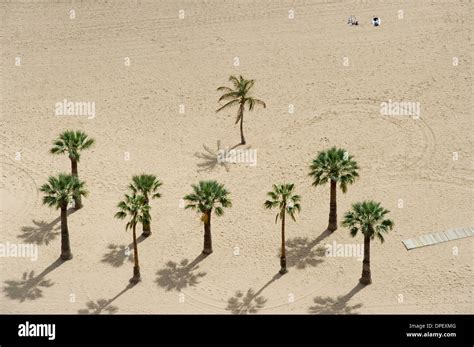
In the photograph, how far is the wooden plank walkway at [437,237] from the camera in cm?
8662

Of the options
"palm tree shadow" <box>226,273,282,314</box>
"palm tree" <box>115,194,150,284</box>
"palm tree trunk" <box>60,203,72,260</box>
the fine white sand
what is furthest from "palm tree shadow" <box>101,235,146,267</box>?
"palm tree shadow" <box>226,273,282,314</box>

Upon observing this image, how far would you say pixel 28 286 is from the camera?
82.9 m

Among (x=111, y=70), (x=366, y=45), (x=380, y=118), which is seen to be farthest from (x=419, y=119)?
(x=111, y=70)

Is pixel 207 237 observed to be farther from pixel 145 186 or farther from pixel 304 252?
pixel 304 252

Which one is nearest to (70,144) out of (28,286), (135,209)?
(135,209)

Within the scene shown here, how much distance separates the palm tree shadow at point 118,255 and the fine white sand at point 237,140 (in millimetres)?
172

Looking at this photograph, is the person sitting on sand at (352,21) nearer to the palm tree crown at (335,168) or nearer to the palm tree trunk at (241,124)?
the palm tree trunk at (241,124)

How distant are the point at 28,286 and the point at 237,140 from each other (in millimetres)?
27218

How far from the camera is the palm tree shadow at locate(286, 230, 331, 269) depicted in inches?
3349

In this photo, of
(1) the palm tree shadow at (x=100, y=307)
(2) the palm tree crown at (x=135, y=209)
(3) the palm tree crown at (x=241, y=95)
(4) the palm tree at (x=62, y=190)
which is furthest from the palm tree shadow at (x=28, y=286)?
(3) the palm tree crown at (x=241, y=95)

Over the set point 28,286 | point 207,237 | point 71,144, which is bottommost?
point 28,286

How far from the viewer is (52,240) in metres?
87.9

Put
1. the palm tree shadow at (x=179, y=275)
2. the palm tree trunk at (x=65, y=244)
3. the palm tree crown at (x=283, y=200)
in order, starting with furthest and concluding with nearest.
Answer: the palm tree trunk at (x=65, y=244) → the palm tree shadow at (x=179, y=275) → the palm tree crown at (x=283, y=200)

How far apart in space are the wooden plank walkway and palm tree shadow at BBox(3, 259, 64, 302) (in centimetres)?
2948
